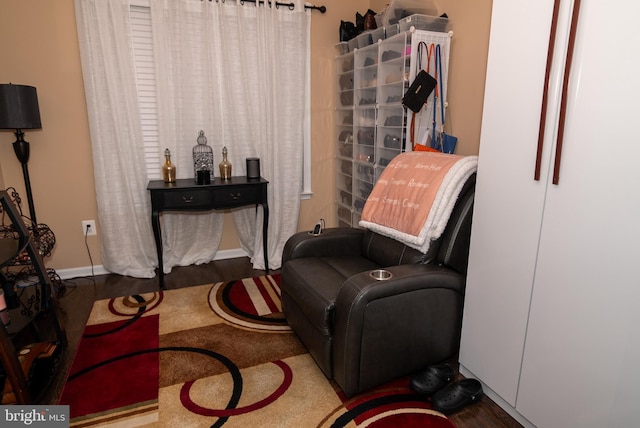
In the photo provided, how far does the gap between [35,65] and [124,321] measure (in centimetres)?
190

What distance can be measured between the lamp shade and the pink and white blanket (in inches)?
87.1

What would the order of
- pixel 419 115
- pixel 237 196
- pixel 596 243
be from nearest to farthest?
pixel 596 243 < pixel 419 115 < pixel 237 196

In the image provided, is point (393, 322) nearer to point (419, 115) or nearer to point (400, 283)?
point (400, 283)

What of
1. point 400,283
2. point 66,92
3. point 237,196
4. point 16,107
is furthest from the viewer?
point 237,196

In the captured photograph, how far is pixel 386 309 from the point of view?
1669 millimetres

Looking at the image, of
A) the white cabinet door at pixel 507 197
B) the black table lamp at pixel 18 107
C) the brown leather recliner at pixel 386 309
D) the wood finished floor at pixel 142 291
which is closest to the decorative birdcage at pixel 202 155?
the wood finished floor at pixel 142 291

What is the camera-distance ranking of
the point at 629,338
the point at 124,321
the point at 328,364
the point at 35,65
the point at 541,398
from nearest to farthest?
1. the point at 629,338
2. the point at 541,398
3. the point at 328,364
4. the point at 124,321
5. the point at 35,65

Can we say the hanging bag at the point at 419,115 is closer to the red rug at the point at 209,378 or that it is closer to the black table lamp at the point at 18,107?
the red rug at the point at 209,378

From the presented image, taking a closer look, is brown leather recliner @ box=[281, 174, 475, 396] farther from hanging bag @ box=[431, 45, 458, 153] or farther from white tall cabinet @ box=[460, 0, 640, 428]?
hanging bag @ box=[431, 45, 458, 153]

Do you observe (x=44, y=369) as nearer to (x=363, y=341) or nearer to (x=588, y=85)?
(x=363, y=341)

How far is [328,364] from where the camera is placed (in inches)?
71.1

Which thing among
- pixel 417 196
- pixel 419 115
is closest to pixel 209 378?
pixel 417 196

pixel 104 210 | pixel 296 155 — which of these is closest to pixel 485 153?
pixel 296 155

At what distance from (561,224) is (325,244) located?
1.26m
